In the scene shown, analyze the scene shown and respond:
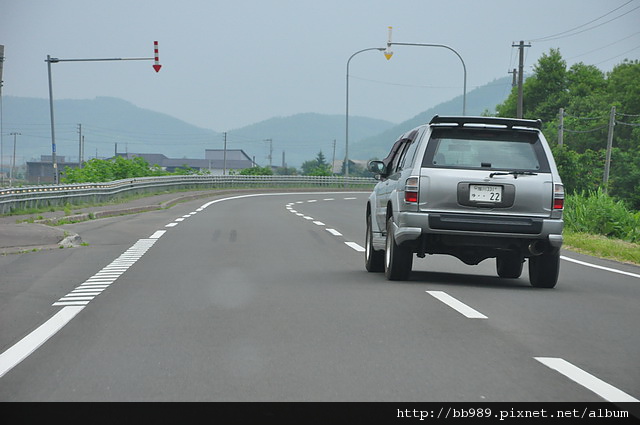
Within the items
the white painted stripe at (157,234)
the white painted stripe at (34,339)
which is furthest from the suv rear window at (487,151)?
the white painted stripe at (157,234)

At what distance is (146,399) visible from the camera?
4859mm

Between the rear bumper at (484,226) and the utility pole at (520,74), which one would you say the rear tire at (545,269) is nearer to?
the rear bumper at (484,226)

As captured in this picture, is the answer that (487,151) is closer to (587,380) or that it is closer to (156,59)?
(587,380)

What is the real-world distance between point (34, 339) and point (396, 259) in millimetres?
4619

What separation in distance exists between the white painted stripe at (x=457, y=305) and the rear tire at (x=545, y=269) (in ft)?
4.73

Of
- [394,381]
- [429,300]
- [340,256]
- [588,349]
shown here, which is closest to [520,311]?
[429,300]

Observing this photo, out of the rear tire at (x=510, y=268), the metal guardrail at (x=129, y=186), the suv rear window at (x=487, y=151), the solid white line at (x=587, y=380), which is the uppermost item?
the suv rear window at (x=487, y=151)

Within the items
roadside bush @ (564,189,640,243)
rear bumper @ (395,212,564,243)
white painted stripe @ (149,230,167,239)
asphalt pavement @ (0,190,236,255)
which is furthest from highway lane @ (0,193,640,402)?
roadside bush @ (564,189,640,243)

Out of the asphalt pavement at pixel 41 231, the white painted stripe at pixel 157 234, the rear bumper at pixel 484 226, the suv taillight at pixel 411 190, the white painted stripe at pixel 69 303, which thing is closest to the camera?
the white painted stripe at pixel 69 303

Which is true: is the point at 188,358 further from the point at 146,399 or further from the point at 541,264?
the point at 541,264

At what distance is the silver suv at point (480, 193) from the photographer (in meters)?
9.59

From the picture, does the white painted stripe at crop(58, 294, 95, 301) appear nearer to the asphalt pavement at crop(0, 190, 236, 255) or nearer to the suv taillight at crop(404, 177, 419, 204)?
the suv taillight at crop(404, 177, 419, 204)

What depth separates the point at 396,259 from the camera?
400 inches

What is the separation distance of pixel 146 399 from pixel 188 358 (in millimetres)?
1081
